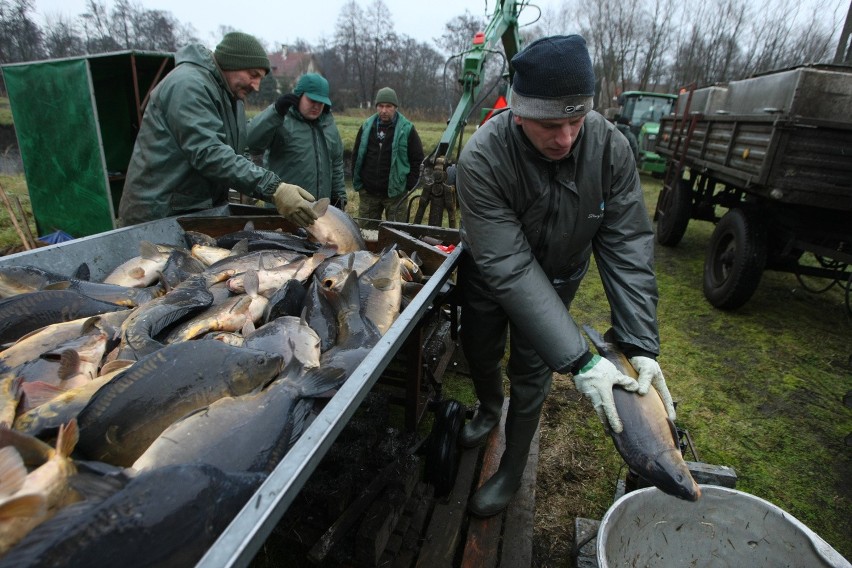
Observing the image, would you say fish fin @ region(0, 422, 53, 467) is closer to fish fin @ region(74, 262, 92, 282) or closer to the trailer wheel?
fish fin @ region(74, 262, 92, 282)

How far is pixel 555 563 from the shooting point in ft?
8.15

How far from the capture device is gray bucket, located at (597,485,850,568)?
6.29 ft

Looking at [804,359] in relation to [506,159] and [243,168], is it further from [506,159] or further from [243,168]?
Result: [243,168]

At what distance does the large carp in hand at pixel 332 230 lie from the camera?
2.99 metres

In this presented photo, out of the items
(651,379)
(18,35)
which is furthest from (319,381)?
(18,35)

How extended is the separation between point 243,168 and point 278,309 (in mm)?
1302

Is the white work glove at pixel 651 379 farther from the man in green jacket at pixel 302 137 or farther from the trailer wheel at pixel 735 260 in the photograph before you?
the trailer wheel at pixel 735 260

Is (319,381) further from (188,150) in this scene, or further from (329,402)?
(188,150)

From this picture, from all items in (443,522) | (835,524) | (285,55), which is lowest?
(835,524)

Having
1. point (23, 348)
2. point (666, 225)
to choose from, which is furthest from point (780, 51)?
point (23, 348)

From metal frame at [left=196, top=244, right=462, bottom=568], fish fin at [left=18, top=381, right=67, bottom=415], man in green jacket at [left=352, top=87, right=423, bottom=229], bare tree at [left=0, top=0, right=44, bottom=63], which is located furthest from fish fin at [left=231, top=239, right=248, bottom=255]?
bare tree at [left=0, top=0, right=44, bottom=63]

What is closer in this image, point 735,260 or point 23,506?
point 23,506

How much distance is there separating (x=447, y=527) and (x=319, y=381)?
1.40 m

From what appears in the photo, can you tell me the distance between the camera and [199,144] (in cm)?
297
